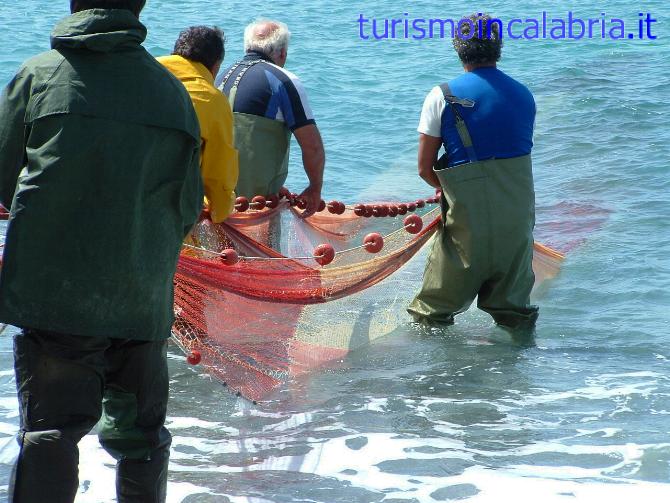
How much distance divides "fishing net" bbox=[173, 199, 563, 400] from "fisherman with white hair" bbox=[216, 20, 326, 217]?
23 cm

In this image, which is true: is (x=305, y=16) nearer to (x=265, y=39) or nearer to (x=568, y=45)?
(x=568, y=45)

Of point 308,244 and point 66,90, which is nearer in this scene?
point 66,90

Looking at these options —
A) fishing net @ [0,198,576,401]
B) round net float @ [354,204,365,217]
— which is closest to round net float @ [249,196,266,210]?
fishing net @ [0,198,576,401]

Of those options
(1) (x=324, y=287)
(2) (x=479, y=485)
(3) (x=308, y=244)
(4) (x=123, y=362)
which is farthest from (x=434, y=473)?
(3) (x=308, y=244)

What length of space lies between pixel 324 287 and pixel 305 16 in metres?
16.7

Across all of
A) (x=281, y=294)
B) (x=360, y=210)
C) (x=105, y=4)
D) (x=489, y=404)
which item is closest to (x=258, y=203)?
(x=360, y=210)

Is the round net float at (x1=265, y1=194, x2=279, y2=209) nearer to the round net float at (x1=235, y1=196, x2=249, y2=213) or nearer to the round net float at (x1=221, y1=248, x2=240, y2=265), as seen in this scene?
the round net float at (x1=235, y1=196, x2=249, y2=213)

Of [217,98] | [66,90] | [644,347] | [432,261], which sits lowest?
[644,347]

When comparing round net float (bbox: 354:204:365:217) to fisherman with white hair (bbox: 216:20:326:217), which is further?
round net float (bbox: 354:204:365:217)

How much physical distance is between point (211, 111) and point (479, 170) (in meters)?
1.75

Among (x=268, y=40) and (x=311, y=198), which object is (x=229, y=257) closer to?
(x=311, y=198)

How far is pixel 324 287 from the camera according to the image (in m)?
5.35

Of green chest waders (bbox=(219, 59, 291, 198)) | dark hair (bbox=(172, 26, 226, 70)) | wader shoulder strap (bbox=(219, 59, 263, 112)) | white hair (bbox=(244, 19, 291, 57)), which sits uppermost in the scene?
dark hair (bbox=(172, 26, 226, 70))

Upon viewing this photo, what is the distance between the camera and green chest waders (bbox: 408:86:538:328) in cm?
563
